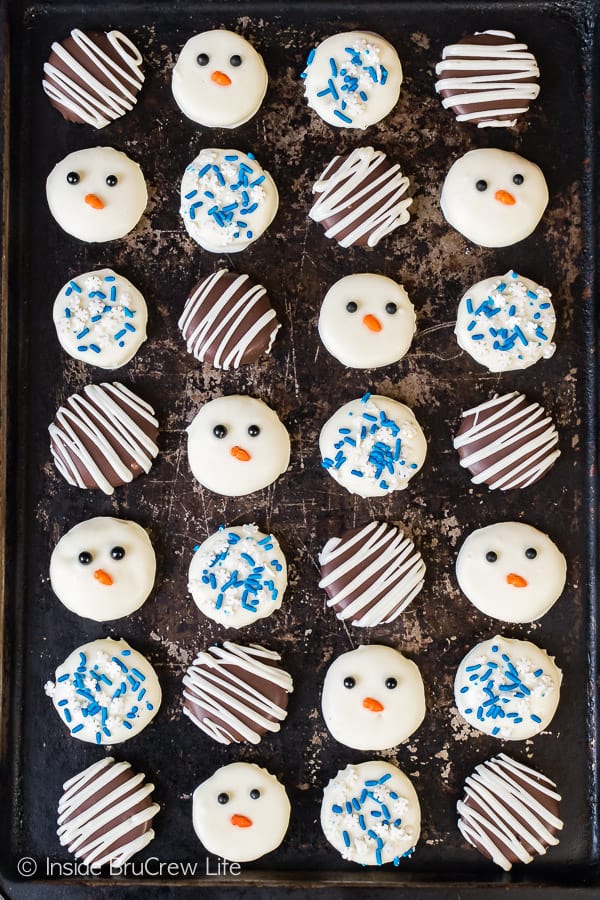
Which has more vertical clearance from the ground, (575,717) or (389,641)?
(389,641)

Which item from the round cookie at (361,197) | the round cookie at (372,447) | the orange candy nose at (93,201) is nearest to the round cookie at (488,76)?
the round cookie at (361,197)

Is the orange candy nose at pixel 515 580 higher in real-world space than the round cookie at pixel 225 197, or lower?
lower

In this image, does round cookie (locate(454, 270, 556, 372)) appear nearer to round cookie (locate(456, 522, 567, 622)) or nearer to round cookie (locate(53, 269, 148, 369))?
round cookie (locate(456, 522, 567, 622))

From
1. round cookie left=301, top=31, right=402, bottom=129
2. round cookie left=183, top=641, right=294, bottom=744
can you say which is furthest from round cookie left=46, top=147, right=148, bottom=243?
round cookie left=183, top=641, right=294, bottom=744

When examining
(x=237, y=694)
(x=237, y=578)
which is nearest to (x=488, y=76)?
(x=237, y=578)

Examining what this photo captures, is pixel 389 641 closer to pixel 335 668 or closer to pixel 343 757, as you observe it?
pixel 335 668

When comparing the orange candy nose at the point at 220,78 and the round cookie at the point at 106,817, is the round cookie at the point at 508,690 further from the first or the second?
the orange candy nose at the point at 220,78

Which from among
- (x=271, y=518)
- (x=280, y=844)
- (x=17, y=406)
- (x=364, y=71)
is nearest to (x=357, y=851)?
(x=280, y=844)
